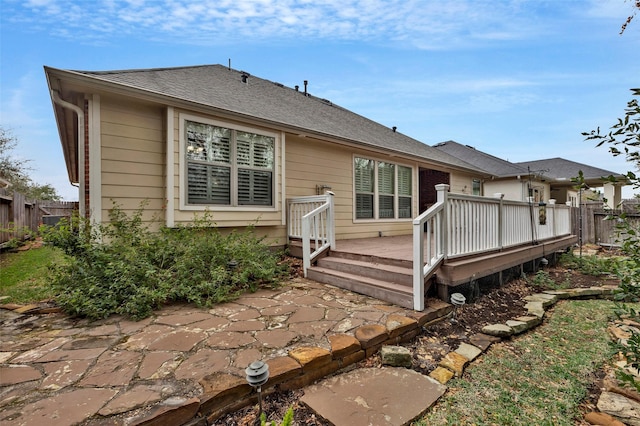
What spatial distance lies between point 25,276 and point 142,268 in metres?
3.56

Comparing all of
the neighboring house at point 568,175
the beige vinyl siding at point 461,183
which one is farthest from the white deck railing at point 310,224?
the neighboring house at point 568,175

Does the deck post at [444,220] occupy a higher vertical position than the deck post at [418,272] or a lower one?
higher

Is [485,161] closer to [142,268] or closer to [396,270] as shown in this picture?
[396,270]

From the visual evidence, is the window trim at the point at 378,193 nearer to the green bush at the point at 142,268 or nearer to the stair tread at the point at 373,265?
the stair tread at the point at 373,265

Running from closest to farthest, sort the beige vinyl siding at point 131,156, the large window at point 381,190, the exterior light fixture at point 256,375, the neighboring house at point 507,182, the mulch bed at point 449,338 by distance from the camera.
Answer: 1. the exterior light fixture at point 256,375
2. the mulch bed at point 449,338
3. the beige vinyl siding at point 131,156
4. the large window at point 381,190
5. the neighboring house at point 507,182

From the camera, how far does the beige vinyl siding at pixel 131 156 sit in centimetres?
412

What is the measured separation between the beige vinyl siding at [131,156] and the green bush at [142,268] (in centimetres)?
23

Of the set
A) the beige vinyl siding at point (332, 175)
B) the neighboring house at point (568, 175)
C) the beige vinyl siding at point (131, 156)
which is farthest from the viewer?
the neighboring house at point (568, 175)

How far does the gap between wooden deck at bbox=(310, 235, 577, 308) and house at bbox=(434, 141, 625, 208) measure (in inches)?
223

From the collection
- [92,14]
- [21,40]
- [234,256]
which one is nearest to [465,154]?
[234,256]

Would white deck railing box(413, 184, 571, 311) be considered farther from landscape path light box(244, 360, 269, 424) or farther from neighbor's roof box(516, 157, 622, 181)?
neighbor's roof box(516, 157, 622, 181)

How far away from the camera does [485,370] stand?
2408mm

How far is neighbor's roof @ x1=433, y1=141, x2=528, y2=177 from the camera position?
11.9 m

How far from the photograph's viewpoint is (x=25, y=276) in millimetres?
5027
